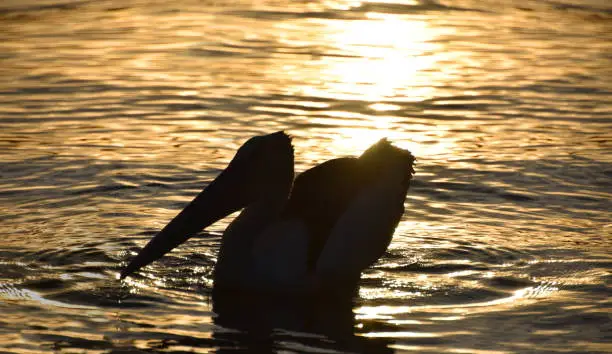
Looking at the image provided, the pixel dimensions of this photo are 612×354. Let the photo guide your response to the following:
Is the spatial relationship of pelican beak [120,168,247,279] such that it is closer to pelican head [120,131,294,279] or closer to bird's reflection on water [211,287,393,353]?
pelican head [120,131,294,279]

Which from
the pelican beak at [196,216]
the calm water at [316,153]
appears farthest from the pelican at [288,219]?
the calm water at [316,153]

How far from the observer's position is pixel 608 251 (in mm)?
8383

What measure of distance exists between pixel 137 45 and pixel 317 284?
8.29m

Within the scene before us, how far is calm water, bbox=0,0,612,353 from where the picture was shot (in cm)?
700

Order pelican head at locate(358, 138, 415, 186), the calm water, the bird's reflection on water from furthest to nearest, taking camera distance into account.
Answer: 1. pelican head at locate(358, 138, 415, 186)
2. the calm water
3. the bird's reflection on water

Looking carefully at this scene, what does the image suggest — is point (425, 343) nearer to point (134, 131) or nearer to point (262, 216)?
point (262, 216)

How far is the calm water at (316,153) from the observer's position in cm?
700

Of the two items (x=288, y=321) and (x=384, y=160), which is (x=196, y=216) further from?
(x=384, y=160)

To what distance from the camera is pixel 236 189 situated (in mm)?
7699

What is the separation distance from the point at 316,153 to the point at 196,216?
3331mm

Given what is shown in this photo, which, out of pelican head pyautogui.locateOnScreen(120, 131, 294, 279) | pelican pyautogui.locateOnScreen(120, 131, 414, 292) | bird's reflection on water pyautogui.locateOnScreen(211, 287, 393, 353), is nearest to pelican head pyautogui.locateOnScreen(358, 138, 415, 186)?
pelican pyautogui.locateOnScreen(120, 131, 414, 292)

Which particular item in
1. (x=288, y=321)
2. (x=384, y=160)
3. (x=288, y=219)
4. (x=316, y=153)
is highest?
(x=384, y=160)

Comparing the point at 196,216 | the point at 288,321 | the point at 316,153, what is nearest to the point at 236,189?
the point at 196,216

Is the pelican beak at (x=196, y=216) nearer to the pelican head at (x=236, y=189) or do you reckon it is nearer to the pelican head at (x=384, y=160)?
the pelican head at (x=236, y=189)
